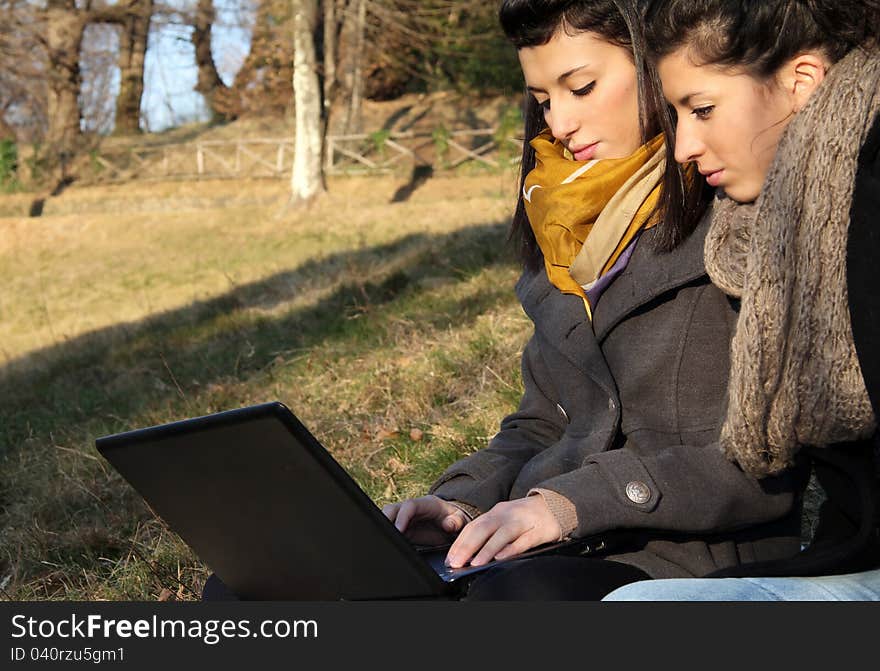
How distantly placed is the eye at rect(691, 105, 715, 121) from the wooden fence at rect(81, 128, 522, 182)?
21.6 metres

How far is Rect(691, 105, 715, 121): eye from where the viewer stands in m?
2.07

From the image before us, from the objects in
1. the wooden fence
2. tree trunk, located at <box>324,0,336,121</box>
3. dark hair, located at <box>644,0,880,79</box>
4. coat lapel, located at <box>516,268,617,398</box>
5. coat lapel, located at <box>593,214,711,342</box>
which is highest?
dark hair, located at <box>644,0,880,79</box>

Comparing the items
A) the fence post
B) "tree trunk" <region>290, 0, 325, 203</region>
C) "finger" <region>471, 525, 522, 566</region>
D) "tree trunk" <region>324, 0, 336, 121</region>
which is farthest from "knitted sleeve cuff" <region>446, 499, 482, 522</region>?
the fence post

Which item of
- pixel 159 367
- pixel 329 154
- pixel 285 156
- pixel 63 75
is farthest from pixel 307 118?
pixel 159 367

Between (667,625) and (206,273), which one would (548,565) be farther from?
(206,273)

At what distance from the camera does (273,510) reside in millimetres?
1907

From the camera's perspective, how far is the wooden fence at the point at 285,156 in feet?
86.1

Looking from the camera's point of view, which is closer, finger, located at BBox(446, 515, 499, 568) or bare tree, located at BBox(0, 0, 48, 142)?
finger, located at BBox(446, 515, 499, 568)

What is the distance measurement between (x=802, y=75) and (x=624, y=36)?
59 centimetres

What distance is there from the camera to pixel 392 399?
554 cm

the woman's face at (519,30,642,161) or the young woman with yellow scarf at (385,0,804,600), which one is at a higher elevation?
the woman's face at (519,30,642,161)

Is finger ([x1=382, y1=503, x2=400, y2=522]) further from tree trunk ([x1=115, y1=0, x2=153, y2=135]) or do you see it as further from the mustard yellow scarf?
tree trunk ([x1=115, y1=0, x2=153, y2=135])

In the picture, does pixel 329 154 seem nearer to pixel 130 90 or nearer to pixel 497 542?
pixel 130 90

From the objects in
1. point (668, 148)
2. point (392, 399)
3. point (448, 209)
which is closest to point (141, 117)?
point (448, 209)
